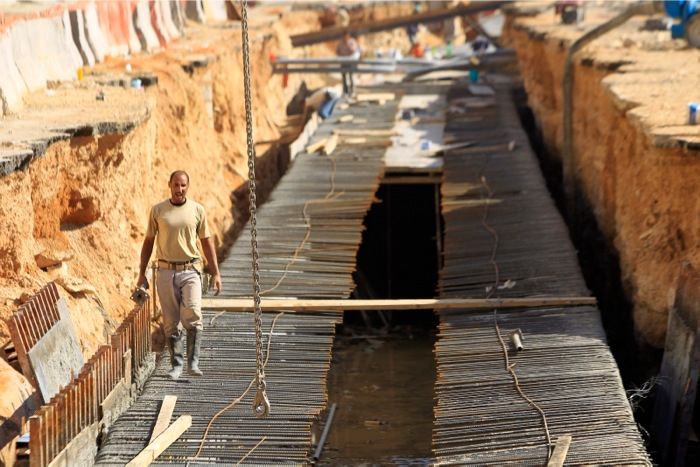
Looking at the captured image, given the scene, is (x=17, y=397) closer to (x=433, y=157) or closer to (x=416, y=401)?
(x=416, y=401)

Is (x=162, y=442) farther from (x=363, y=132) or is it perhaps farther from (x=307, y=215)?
(x=363, y=132)

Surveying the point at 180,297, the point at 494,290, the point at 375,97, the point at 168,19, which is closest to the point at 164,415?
the point at 180,297

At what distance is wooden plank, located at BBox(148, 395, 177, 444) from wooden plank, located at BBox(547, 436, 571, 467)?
3.16 meters

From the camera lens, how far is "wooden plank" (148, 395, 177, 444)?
930 cm

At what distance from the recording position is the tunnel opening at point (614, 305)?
1181 centimetres

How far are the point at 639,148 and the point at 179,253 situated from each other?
642 centimetres

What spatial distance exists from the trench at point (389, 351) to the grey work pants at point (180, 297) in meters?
3.01

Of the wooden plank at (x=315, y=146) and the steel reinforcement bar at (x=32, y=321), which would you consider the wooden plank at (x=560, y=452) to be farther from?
the wooden plank at (x=315, y=146)

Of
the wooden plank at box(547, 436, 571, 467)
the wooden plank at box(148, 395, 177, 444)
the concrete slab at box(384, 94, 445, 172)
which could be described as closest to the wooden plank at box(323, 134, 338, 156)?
the concrete slab at box(384, 94, 445, 172)

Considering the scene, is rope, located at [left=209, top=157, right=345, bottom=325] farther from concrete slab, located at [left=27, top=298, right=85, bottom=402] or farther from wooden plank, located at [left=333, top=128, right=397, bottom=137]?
wooden plank, located at [left=333, top=128, right=397, bottom=137]

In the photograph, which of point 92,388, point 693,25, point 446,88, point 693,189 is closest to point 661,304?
point 693,189

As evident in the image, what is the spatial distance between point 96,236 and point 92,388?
13.8 feet

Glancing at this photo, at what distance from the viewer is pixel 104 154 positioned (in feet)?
42.8

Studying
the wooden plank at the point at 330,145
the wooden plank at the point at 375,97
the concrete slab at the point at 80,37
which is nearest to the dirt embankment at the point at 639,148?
the wooden plank at the point at 375,97
